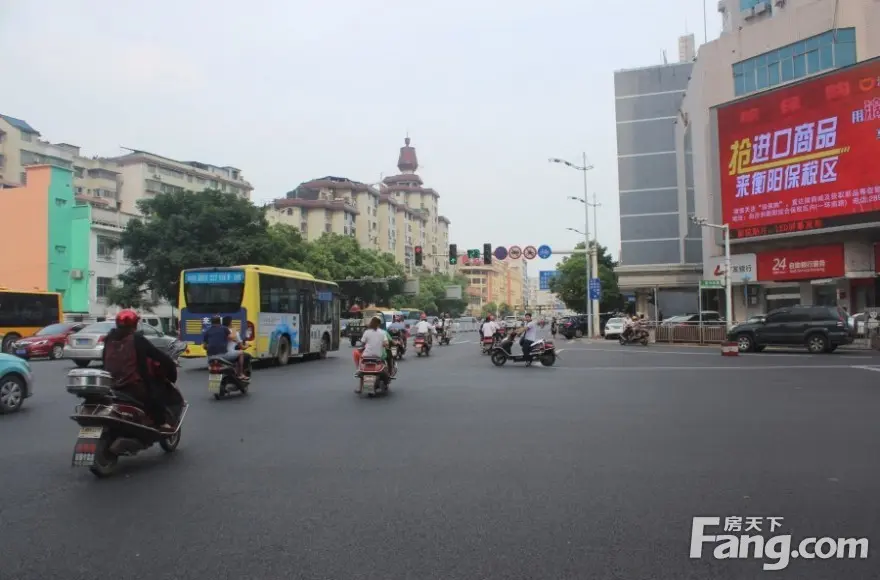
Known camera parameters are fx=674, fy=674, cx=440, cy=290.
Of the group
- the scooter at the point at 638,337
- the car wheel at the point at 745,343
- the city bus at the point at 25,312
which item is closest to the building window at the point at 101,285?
the city bus at the point at 25,312

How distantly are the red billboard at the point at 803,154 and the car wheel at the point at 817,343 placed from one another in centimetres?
886

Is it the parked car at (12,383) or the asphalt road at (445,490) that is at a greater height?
the parked car at (12,383)

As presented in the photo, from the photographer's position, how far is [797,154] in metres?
31.4

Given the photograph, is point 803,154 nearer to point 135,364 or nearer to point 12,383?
point 12,383

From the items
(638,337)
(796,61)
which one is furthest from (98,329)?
(796,61)

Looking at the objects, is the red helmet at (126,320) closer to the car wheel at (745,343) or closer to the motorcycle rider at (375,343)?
the motorcycle rider at (375,343)

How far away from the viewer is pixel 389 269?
2751 inches

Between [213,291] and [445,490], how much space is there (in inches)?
554

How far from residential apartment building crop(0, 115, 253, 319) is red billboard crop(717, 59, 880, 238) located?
34.7m

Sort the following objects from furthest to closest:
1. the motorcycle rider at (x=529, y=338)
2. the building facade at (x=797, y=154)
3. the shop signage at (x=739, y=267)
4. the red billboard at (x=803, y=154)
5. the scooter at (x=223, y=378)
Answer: the shop signage at (x=739, y=267), the building facade at (x=797, y=154), the red billboard at (x=803, y=154), the motorcycle rider at (x=529, y=338), the scooter at (x=223, y=378)

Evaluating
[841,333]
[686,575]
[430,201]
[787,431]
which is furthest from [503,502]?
[430,201]

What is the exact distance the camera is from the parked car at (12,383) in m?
10.2

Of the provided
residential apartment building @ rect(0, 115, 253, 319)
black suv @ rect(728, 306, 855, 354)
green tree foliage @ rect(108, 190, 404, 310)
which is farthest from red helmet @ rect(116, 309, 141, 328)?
residential apartment building @ rect(0, 115, 253, 319)

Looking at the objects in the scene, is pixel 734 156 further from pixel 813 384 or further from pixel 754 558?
pixel 754 558
